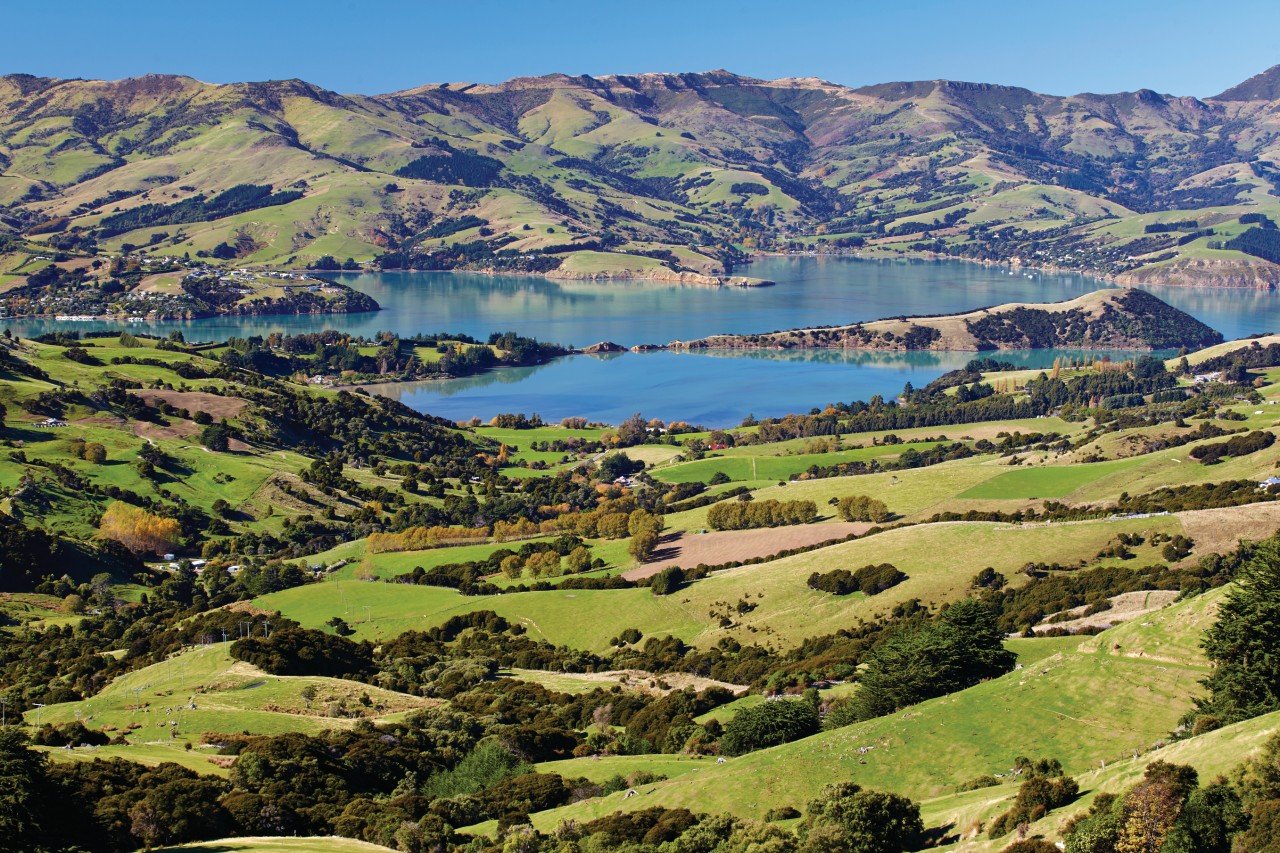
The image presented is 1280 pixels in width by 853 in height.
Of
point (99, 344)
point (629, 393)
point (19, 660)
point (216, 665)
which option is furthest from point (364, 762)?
point (629, 393)

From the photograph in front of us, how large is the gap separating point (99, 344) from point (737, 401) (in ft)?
292

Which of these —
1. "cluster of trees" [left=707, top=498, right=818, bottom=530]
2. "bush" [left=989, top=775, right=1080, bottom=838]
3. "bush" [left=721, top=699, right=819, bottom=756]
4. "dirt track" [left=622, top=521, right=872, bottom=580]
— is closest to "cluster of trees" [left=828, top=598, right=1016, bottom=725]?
"bush" [left=721, top=699, right=819, bottom=756]

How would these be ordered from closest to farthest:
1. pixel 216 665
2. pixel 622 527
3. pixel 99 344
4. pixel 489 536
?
pixel 216 665
pixel 622 527
pixel 489 536
pixel 99 344

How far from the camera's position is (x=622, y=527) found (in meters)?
87.1

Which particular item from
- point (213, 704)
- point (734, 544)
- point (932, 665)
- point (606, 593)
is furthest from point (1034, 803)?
point (734, 544)

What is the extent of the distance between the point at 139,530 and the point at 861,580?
59.3 metres

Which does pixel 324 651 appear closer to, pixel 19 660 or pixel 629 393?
pixel 19 660

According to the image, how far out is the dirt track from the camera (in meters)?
75.3

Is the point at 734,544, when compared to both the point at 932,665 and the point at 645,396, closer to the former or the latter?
the point at 932,665

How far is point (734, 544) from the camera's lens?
258ft

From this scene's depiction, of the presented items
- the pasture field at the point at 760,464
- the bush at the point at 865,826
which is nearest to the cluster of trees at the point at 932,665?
the bush at the point at 865,826

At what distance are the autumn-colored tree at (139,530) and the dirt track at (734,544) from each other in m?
40.2

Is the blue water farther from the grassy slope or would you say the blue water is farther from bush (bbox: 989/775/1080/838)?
bush (bbox: 989/775/1080/838)

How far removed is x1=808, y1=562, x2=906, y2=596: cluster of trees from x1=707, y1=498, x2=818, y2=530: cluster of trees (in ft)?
68.0
